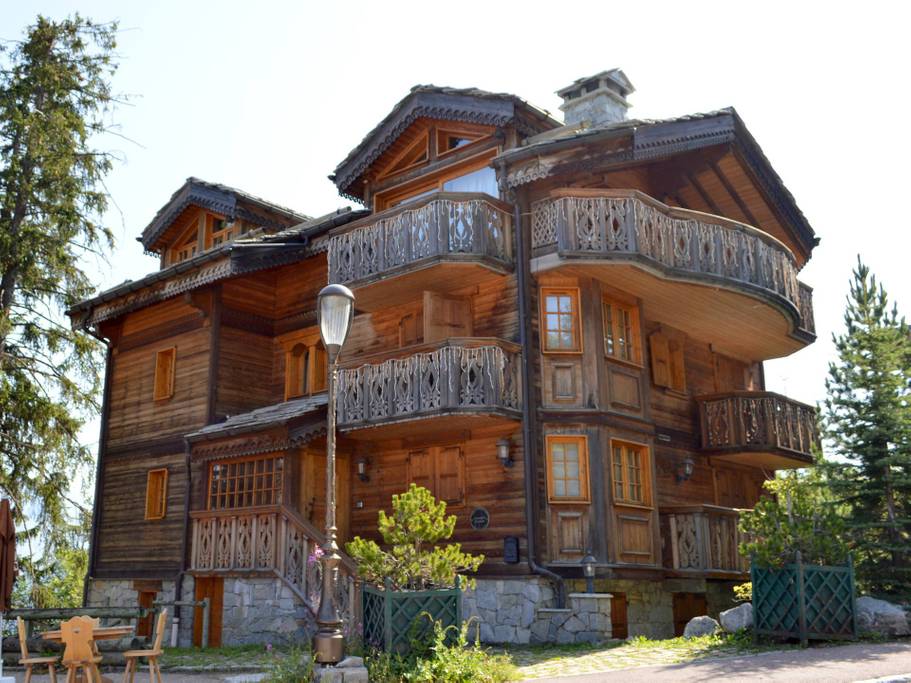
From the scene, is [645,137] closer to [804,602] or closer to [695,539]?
[695,539]

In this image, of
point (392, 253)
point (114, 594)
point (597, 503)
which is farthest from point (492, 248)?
point (114, 594)

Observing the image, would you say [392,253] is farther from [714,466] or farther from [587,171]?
[714,466]

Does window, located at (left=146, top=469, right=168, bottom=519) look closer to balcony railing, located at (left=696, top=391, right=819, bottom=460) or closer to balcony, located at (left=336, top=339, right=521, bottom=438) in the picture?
balcony, located at (left=336, top=339, right=521, bottom=438)

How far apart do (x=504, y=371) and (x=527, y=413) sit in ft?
2.98

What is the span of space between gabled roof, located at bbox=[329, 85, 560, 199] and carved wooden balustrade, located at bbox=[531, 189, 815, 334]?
221cm

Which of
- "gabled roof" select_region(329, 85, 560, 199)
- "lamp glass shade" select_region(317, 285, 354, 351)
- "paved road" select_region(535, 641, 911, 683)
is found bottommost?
"paved road" select_region(535, 641, 911, 683)

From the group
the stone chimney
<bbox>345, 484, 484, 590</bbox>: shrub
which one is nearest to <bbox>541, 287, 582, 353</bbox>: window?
the stone chimney

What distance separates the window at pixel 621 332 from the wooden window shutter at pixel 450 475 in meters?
3.58

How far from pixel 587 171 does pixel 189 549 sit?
1204cm

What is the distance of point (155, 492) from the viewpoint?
24094 millimetres

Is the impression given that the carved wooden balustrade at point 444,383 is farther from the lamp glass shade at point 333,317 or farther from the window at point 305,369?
the lamp glass shade at point 333,317

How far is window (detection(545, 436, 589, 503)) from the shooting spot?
17844mm

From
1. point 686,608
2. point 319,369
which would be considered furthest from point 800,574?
point 319,369

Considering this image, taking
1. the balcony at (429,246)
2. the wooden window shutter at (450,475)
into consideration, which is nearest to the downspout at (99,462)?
the balcony at (429,246)
